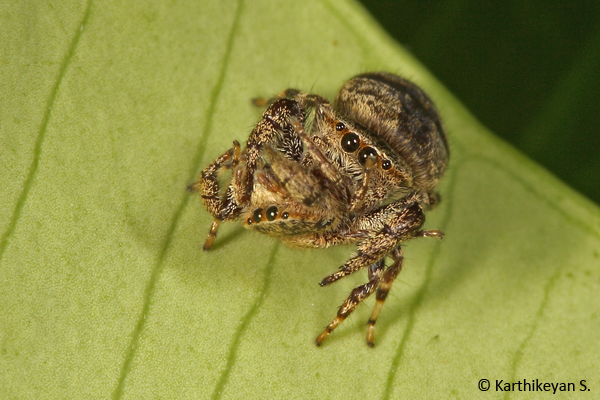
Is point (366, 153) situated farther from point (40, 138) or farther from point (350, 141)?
point (40, 138)

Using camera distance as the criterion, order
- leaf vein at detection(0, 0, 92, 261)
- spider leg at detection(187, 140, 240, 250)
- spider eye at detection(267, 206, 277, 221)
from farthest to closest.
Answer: spider leg at detection(187, 140, 240, 250), spider eye at detection(267, 206, 277, 221), leaf vein at detection(0, 0, 92, 261)

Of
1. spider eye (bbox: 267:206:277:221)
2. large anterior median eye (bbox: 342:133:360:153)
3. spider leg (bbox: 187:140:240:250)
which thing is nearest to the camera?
spider eye (bbox: 267:206:277:221)

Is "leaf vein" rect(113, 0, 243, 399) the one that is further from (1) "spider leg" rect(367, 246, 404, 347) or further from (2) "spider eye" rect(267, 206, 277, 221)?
(1) "spider leg" rect(367, 246, 404, 347)

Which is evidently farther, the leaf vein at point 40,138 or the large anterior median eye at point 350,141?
the large anterior median eye at point 350,141

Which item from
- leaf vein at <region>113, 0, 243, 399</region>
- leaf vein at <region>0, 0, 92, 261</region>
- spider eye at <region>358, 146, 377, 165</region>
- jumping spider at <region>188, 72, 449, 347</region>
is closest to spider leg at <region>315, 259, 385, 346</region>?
jumping spider at <region>188, 72, 449, 347</region>

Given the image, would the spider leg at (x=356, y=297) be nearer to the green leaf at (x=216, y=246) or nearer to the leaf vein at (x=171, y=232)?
the green leaf at (x=216, y=246)

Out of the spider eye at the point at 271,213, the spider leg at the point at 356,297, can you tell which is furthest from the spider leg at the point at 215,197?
the spider leg at the point at 356,297

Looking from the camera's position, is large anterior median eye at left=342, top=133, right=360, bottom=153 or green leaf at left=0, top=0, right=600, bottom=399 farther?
large anterior median eye at left=342, top=133, right=360, bottom=153
